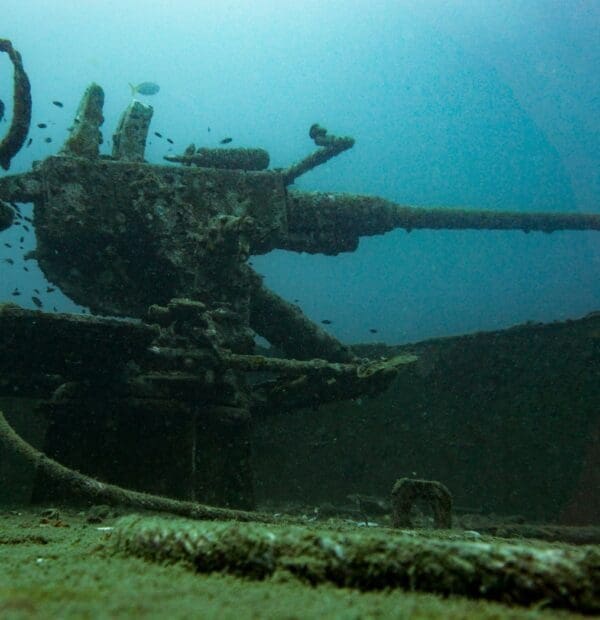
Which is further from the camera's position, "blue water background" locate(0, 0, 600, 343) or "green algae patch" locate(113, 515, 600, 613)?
"blue water background" locate(0, 0, 600, 343)

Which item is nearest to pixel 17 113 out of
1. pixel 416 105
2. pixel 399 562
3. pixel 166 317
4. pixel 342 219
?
pixel 166 317

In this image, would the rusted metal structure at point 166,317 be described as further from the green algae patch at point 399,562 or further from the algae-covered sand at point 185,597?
the green algae patch at point 399,562

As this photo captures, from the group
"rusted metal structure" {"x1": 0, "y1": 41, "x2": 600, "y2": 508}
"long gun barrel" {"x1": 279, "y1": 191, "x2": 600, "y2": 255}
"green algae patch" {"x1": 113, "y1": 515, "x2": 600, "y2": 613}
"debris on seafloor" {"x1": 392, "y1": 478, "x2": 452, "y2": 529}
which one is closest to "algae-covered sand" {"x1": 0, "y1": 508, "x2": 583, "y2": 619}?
"green algae patch" {"x1": 113, "y1": 515, "x2": 600, "y2": 613}

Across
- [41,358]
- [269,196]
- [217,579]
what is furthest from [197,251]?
[217,579]

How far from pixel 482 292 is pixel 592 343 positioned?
14222cm

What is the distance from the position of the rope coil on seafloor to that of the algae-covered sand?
418cm

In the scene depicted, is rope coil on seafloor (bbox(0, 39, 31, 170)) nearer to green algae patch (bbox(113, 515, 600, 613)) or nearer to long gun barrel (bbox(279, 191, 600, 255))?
long gun barrel (bbox(279, 191, 600, 255))

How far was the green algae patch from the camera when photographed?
4.04ft

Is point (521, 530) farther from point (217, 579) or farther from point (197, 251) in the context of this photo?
point (217, 579)

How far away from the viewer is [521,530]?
19.3ft

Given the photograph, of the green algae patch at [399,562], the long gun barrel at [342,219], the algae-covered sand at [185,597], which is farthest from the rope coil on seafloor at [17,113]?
the green algae patch at [399,562]

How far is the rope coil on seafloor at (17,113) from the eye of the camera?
16.3ft

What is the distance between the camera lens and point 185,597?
4.22ft

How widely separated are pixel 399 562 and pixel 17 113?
516 centimetres
